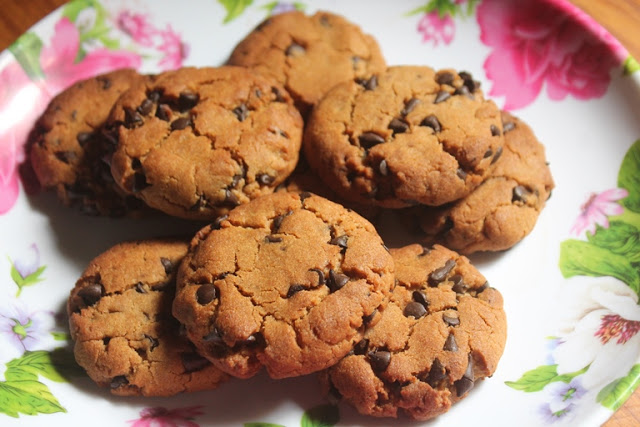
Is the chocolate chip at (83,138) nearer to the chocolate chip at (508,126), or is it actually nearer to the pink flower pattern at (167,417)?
the pink flower pattern at (167,417)

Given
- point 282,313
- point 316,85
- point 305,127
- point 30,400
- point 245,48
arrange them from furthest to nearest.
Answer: point 245,48 < point 316,85 < point 305,127 < point 30,400 < point 282,313

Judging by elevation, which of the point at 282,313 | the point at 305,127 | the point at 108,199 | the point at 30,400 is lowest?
the point at 30,400

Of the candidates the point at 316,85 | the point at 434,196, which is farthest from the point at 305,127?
the point at 434,196

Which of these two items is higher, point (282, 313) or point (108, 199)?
point (282, 313)

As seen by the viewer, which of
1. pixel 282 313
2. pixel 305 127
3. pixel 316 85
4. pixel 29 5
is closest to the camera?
pixel 282 313

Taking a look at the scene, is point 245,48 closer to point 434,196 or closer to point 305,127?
point 305,127

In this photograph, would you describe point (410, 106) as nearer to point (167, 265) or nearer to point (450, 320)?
point (450, 320)

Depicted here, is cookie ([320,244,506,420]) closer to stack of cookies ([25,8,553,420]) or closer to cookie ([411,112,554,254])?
stack of cookies ([25,8,553,420])

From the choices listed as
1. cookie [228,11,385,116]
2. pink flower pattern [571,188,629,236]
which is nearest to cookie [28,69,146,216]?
cookie [228,11,385,116]
